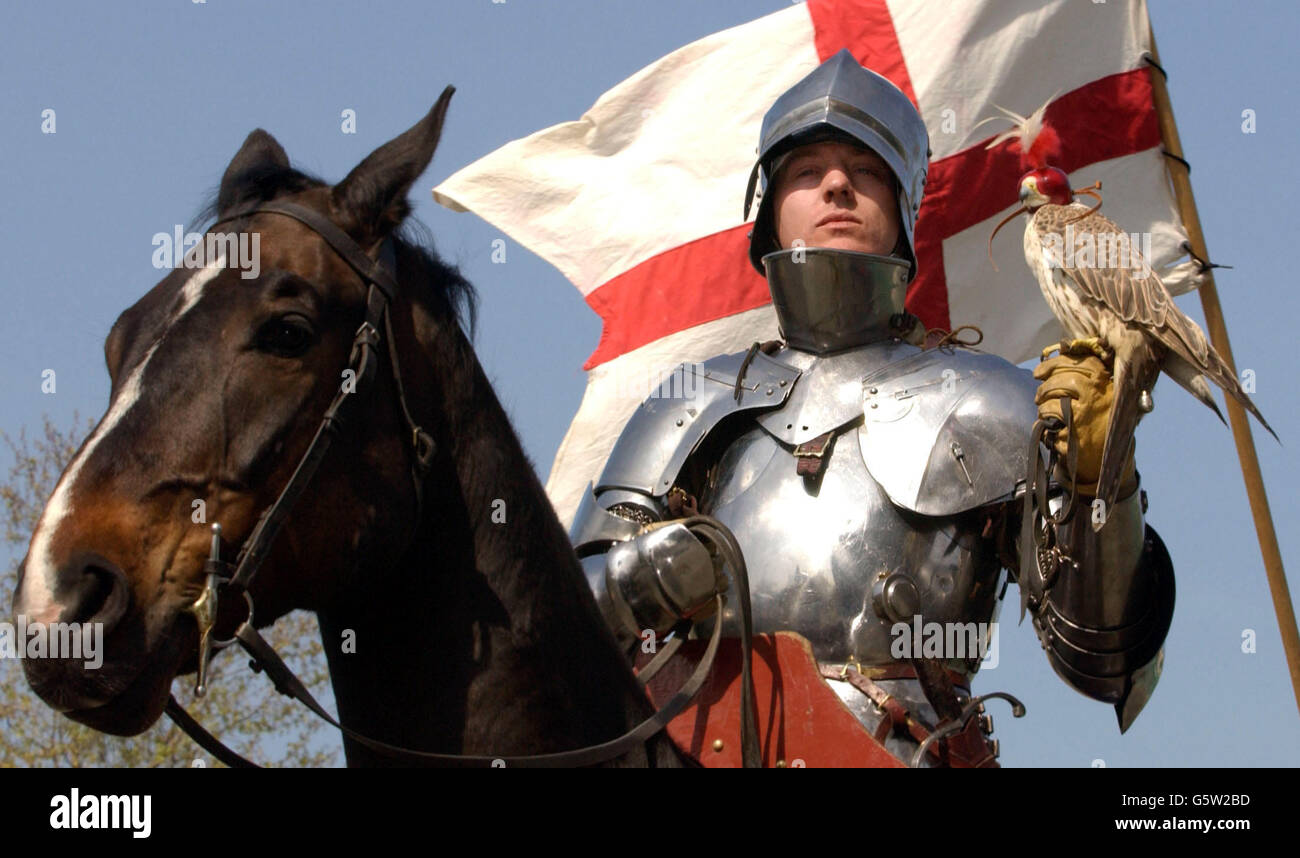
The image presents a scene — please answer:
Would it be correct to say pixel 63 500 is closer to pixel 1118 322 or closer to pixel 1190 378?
pixel 1118 322

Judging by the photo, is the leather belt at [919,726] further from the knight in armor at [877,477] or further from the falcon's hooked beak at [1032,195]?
the falcon's hooked beak at [1032,195]

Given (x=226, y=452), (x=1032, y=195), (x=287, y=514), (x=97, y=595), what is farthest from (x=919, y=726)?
(x=97, y=595)

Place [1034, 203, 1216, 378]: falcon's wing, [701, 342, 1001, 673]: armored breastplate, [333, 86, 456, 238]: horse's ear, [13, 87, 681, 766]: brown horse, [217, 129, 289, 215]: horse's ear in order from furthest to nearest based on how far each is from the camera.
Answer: [701, 342, 1001, 673]: armored breastplate < [1034, 203, 1216, 378]: falcon's wing < [217, 129, 289, 215]: horse's ear < [333, 86, 456, 238]: horse's ear < [13, 87, 681, 766]: brown horse

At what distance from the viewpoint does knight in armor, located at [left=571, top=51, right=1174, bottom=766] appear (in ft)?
14.7

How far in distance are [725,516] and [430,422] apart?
182 cm

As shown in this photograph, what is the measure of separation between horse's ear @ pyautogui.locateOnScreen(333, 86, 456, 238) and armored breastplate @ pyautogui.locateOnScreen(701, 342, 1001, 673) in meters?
1.84

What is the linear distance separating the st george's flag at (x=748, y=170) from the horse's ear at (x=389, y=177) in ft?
14.2

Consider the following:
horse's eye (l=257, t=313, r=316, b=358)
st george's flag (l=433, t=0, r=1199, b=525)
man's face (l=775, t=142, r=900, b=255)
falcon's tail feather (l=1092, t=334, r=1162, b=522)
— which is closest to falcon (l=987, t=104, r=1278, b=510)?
falcon's tail feather (l=1092, t=334, r=1162, b=522)

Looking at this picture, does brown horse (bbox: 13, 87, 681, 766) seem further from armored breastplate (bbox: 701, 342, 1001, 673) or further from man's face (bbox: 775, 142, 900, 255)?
man's face (bbox: 775, 142, 900, 255)

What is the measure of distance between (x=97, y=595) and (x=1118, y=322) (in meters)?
2.75

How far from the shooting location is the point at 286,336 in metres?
3.01

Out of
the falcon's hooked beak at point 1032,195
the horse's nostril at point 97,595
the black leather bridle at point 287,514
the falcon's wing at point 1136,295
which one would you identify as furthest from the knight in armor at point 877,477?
the horse's nostril at point 97,595

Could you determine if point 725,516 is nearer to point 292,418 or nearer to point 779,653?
point 779,653

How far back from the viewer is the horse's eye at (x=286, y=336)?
9.80ft
